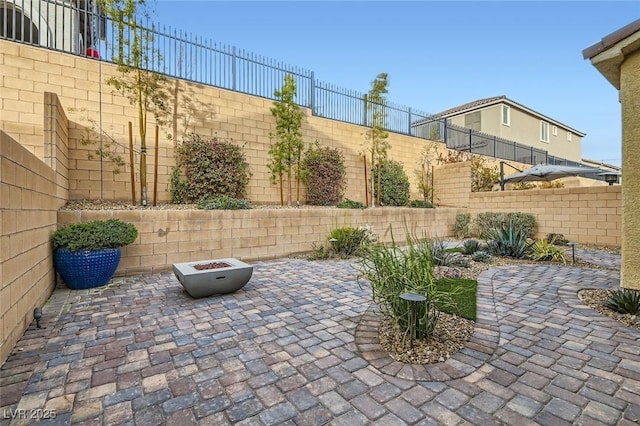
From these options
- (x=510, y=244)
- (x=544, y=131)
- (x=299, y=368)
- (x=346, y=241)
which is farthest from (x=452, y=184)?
(x=544, y=131)

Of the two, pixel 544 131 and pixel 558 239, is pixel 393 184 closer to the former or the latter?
pixel 558 239

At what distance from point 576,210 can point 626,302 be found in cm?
674

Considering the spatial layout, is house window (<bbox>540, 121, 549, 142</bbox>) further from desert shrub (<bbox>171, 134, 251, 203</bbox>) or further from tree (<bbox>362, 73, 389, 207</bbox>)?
desert shrub (<bbox>171, 134, 251, 203</bbox>)

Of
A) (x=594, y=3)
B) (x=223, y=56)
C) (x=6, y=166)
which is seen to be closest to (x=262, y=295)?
(x=6, y=166)

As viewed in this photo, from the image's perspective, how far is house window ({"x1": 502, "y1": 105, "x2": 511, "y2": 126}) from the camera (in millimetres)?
19438

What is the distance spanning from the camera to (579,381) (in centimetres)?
221

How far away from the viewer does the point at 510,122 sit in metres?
19.8

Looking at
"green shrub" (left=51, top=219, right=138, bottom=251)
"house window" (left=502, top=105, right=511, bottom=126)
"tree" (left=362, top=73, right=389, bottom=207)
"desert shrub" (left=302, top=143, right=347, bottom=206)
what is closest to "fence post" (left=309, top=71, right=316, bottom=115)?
"desert shrub" (left=302, top=143, right=347, bottom=206)

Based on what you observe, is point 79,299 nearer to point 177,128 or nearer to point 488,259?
point 177,128

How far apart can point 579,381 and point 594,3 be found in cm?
882

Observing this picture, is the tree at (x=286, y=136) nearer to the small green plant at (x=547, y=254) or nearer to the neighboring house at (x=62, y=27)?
the neighboring house at (x=62, y=27)

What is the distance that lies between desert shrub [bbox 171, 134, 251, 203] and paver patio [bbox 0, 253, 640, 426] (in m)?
3.69

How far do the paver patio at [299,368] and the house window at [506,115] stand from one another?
19.0 m

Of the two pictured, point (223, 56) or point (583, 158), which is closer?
point (223, 56)
